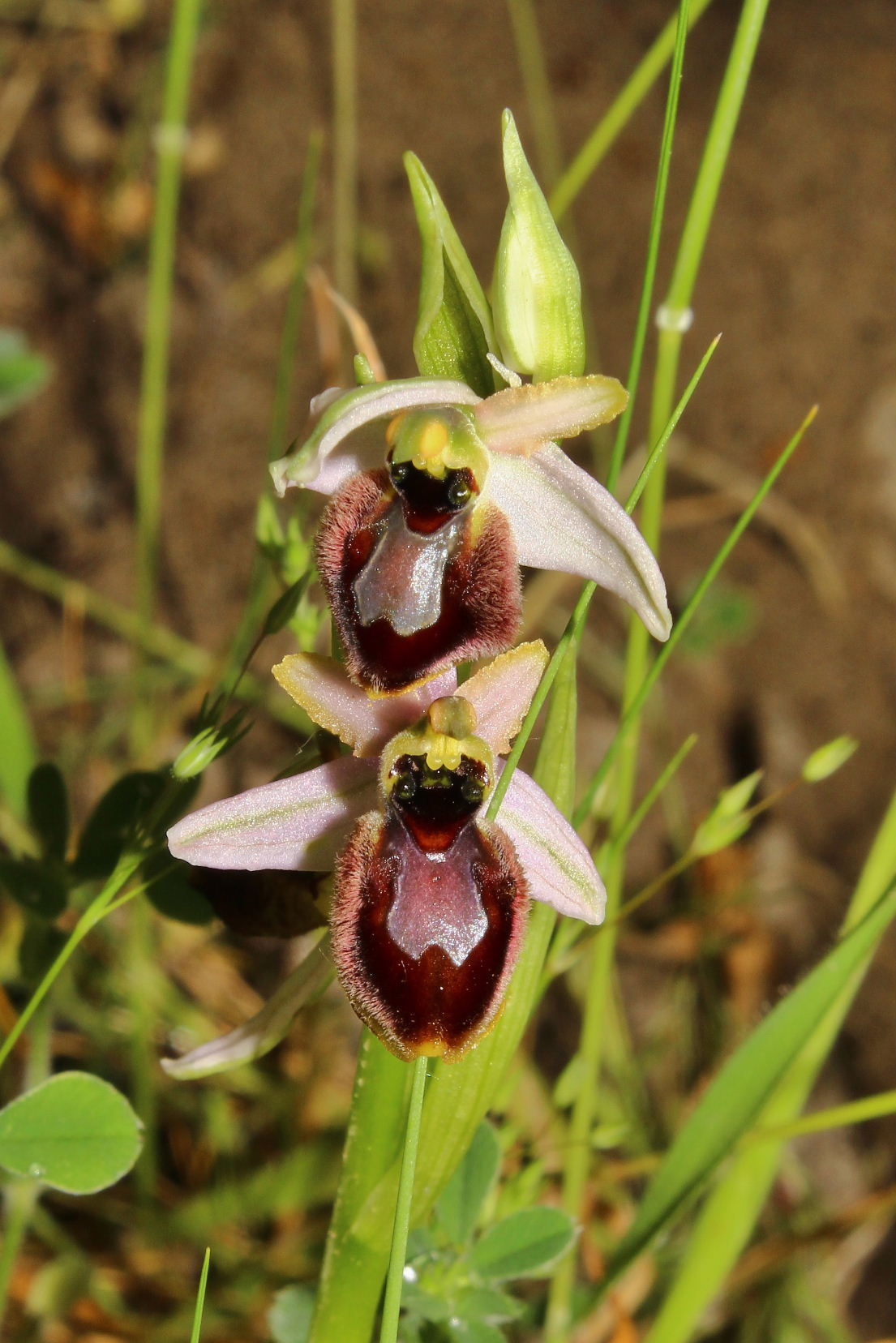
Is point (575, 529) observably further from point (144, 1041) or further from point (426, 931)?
point (144, 1041)

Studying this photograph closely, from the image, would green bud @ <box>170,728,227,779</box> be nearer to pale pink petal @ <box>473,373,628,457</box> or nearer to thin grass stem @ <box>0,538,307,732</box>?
pale pink petal @ <box>473,373,628,457</box>

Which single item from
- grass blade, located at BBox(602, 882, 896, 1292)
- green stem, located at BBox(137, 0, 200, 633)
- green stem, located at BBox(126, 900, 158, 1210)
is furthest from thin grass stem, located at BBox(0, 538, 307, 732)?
grass blade, located at BBox(602, 882, 896, 1292)

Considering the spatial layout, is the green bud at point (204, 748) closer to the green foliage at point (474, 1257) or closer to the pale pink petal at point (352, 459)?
the pale pink petal at point (352, 459)

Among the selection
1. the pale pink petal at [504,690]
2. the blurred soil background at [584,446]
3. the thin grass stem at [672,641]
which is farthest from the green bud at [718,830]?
the blurred soil background at [584,446]

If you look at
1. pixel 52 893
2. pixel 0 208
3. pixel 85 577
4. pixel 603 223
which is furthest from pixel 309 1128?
pixel 0 208

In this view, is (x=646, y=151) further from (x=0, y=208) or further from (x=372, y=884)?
(x=372, y=884)

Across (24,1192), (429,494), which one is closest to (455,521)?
(429,494)

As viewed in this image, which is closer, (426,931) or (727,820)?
(426,931)
